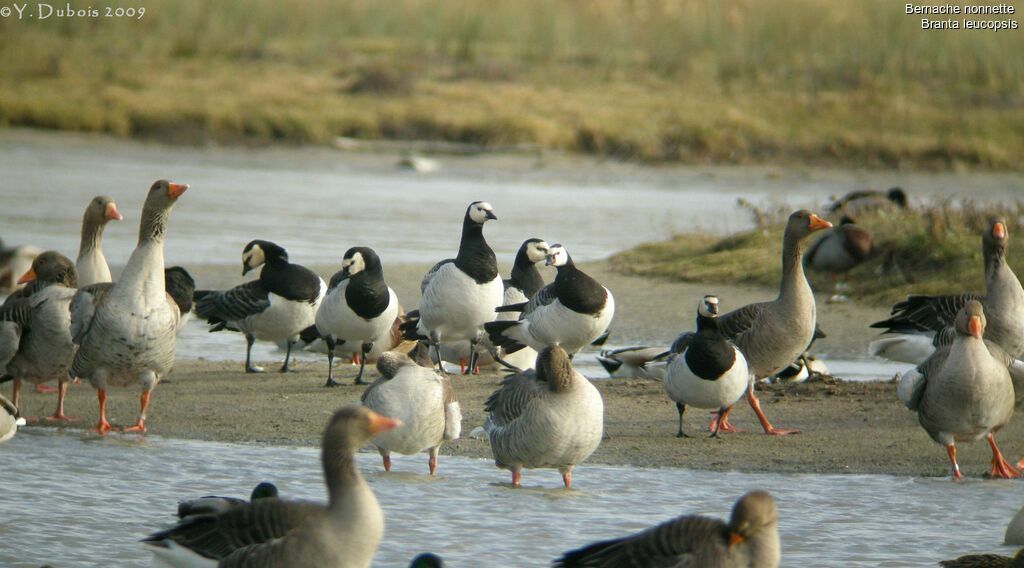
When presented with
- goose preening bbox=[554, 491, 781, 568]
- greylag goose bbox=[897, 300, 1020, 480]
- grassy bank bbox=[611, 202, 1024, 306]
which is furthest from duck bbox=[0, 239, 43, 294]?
goose preening bbox=[554, 491, 781, 568]

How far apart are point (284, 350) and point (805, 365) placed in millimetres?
5065

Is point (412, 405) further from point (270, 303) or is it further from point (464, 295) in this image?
point (270, 303)

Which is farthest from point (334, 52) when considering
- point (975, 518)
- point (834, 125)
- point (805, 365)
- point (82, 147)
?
point (975, 518)

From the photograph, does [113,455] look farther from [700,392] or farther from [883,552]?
[883,552]

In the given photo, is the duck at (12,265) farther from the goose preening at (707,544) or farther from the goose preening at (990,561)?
the goose preening at (990,561)

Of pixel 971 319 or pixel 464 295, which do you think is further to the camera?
pixel 464 295

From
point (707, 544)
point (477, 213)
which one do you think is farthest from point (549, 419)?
point (477, 213)

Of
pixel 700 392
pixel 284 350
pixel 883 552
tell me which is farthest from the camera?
pixel 284 350

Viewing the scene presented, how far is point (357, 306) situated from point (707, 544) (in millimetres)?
6562

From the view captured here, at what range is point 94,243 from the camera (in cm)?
1220

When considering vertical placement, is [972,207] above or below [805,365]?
above

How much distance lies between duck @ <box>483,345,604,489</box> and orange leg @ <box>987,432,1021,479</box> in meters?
2.56

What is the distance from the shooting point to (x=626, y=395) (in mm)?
11547

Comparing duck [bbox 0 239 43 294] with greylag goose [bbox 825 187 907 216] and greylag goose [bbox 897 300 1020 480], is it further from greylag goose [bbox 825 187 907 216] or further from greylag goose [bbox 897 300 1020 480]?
greylag goose [bbox 825 187 907 216]
